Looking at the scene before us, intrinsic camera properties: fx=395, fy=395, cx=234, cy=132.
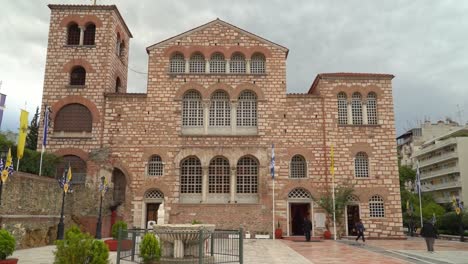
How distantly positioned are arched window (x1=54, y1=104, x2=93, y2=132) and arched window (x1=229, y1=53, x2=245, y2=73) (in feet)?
36.0

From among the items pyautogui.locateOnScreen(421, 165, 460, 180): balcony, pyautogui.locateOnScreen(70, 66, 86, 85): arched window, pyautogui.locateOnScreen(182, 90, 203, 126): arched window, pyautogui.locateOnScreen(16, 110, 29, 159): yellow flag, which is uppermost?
pyautogui.locateOnScreen(70, 66, 86, 85): arched window

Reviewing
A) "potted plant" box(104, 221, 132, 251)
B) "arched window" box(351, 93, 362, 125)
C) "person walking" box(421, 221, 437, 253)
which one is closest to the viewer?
"potted plant" box(104, 221, 132, 251)

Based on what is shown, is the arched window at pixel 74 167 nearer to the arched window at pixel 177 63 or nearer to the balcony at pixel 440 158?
the arched window at pixel 177 63

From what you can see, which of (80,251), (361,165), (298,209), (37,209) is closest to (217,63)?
(298,209)

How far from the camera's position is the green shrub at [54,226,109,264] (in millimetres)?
9070

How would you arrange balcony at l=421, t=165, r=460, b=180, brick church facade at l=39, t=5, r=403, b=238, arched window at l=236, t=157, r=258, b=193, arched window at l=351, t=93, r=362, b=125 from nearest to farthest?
brick church facade at l=39, t=5, r=403, b=238
arched window at l=236, t=157, r=258, b=193
arched window at l=351, t=93, r=362, b=125
balcony at l=421, t=165, r=460, b=180

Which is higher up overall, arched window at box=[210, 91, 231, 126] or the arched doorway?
arched window at box=[210, 91, 231, 126]

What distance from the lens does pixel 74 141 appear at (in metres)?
27.8

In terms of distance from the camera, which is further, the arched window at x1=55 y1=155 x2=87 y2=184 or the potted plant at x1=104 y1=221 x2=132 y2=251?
the arched window at x1=55 y1=155 x2=87 y2=184

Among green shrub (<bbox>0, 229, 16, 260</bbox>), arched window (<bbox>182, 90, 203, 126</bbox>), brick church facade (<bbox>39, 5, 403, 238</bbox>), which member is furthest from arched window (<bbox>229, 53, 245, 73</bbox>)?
green shrub (<bbox>0, 229, 16, 260</bbox>)

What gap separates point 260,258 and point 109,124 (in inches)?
682

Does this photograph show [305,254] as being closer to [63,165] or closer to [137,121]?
[137,121]

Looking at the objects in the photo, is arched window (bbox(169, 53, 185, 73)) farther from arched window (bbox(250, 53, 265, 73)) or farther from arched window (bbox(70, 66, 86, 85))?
arched window (bbox(70, 66, 86, 85))

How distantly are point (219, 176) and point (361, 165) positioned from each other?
10.2m
